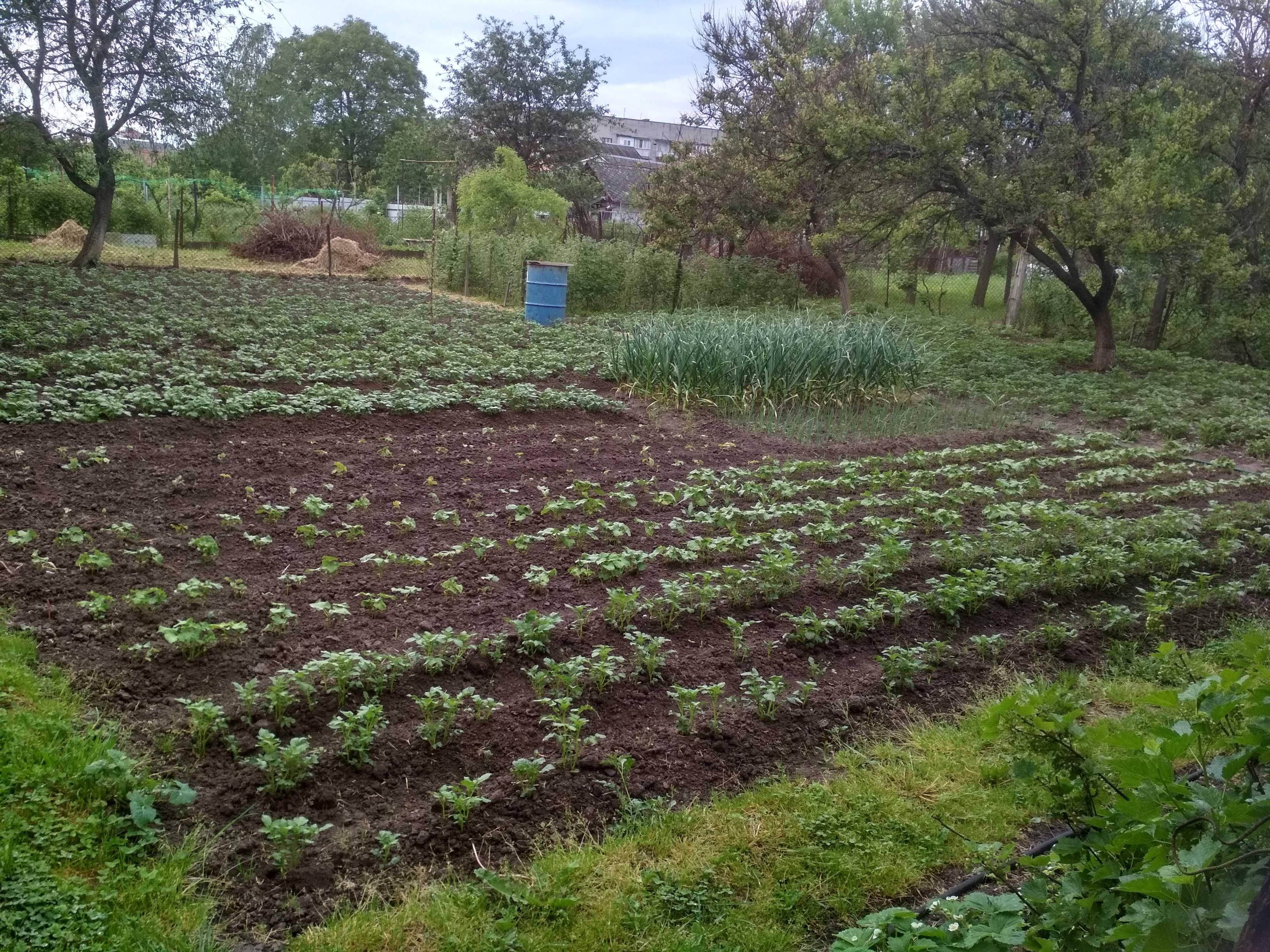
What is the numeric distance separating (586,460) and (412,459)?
127 centimetres

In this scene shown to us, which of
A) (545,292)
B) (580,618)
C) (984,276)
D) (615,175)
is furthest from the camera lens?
(615,175)

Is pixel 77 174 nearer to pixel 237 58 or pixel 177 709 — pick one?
pixel 237 58

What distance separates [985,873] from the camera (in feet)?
9.06

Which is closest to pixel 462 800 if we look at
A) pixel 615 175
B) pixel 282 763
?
pixel 282 763

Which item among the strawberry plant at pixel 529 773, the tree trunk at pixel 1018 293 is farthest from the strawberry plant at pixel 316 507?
the tree trunk at pixel 1018 293

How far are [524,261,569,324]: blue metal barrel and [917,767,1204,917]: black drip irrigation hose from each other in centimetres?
1305

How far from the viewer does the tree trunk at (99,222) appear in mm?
16875

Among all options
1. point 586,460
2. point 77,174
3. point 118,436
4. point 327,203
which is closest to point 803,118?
point 586,460

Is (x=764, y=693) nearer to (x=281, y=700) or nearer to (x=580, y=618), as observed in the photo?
(x=580, y=618)

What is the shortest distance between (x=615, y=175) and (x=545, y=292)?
75.5 ft

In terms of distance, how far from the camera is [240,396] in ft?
25.9

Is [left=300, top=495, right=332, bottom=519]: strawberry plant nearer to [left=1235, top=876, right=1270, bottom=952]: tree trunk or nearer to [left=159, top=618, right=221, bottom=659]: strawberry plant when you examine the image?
[left=159, top=618, right=221, bottom=659]: strawberry plant

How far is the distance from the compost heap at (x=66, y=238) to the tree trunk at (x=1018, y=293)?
18.5 meters

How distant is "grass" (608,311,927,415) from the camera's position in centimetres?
966
